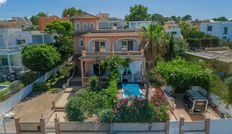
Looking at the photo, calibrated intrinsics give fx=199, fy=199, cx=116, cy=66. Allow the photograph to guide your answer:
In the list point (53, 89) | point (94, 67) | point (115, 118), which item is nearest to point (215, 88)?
point (115, 118)

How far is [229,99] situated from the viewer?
19.1 metres

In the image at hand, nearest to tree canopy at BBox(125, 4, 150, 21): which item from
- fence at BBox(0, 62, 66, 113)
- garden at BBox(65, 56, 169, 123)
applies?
fence at BBox(0, 62, 66, 113)

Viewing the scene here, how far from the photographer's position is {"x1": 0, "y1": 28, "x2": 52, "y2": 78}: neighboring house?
33.9 metres

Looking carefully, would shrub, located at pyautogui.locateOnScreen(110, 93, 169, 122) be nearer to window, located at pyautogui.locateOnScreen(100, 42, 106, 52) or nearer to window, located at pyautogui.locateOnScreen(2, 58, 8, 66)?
window, located at pyautogui.locateOnScreen(100, 42, 106, 52)

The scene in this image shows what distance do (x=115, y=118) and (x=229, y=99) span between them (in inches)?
449

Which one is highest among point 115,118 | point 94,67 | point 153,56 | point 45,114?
point 153,56

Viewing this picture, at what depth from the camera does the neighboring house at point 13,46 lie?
3394cm

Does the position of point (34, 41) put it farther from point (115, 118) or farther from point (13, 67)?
point (115, 118)

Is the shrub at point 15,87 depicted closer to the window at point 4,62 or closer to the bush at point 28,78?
the bush at point 28,78

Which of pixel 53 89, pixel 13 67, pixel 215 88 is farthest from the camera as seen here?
pixel 13 67

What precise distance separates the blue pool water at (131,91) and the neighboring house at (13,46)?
19251 mm

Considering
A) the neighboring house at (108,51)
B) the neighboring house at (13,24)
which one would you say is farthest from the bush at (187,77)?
the neighboring house at (13,24)

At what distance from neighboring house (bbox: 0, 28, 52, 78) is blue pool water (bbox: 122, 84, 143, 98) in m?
19.3

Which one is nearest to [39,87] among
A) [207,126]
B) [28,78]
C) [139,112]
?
[28,78]
